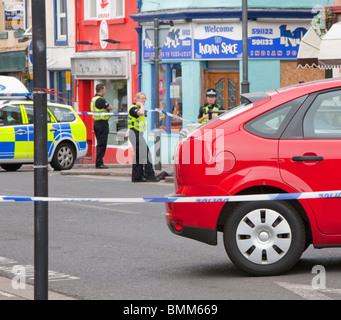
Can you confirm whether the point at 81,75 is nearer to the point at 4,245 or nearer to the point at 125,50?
the point at 125,50

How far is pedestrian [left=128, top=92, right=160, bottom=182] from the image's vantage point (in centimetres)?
1923

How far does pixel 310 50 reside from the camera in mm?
24969

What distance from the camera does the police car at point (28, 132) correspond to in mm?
23797

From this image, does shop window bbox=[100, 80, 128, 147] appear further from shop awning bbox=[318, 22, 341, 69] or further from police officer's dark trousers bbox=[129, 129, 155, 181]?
police officer's dark trousers bbox=[129, 129, 155, 181]

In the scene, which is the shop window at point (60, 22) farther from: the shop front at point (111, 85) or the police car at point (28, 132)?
the police car at point (28, 132)

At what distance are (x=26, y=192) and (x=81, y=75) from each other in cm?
1528

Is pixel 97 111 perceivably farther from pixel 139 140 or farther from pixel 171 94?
pixel 139 140

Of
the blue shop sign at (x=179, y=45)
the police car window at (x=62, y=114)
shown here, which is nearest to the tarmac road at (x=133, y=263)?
the police car window at (x=62, y=114)

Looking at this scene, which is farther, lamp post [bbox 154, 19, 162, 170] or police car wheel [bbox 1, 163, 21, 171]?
police car wheel [bbox 1, 163, 21, 171]

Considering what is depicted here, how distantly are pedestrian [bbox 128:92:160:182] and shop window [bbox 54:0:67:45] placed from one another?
15.5 m

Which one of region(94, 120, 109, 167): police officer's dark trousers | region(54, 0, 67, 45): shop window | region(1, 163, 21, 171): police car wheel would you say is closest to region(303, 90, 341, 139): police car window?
region(94, 120, 109, 167): police officer's dark trousers

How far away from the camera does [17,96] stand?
26.3m

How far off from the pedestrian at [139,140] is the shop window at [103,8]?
12.3 meters

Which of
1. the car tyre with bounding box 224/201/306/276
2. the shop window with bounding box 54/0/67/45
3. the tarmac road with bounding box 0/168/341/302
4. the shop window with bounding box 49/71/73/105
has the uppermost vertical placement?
the shop window with bounding box 54/0/67/45
